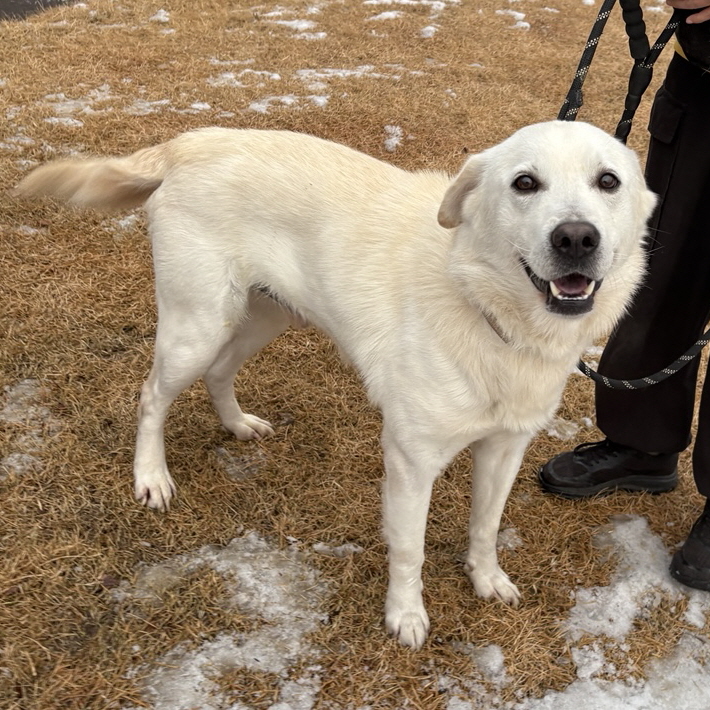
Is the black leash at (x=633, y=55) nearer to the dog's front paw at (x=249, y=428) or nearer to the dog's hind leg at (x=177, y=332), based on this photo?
the dog's hind leg at (x=177, y=332)

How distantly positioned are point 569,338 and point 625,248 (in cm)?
28

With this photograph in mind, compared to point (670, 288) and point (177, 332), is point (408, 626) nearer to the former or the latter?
point (177, 332)

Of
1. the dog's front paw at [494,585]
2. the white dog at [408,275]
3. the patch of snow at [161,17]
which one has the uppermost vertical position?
the white dog at [408,275]

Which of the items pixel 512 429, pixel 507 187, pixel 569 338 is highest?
pixel 507 187

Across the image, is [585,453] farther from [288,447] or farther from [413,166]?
[413,166]

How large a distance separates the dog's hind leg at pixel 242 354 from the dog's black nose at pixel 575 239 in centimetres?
118

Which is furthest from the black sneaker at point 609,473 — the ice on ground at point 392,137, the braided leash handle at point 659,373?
the ice on ground at point 392,137

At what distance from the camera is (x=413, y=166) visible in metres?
5.17

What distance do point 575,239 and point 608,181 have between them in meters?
0.28

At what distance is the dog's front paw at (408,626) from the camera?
2.19 m

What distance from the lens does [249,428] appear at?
9.68 ft

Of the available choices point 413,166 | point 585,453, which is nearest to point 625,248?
point 585,453

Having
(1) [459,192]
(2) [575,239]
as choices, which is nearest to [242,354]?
(1) [459,192]

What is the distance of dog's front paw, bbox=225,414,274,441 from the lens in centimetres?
294
